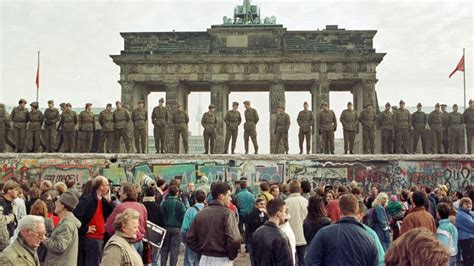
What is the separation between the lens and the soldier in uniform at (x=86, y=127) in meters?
21.0

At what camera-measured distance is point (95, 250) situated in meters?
8.22

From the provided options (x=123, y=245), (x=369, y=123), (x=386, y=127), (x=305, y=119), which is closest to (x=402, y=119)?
(x=386, y=127)

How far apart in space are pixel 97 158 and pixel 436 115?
1216 centimetres

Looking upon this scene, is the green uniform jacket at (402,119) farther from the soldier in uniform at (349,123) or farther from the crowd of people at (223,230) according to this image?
the crowd of people at (223,230)

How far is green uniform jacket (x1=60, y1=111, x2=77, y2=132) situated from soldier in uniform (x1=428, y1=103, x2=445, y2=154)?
505 inches

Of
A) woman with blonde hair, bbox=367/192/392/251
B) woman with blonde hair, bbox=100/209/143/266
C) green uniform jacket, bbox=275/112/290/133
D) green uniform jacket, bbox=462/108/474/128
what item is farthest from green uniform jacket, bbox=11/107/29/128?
woman with blonde hair, bbox=100/209/143/266

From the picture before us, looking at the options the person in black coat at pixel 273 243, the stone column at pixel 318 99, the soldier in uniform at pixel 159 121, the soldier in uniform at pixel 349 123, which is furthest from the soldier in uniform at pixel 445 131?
the person in black coat at pixel 273 243

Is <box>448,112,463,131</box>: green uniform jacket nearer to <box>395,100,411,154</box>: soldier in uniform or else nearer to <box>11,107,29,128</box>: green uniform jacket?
<box>395,100,411,154</box>: soldier in uniform

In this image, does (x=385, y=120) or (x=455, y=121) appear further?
(x=455, y=121)

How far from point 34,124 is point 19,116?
60 cm

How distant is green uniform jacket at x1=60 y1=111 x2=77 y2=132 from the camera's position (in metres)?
20.9

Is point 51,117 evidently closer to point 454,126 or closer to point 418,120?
point 418,120

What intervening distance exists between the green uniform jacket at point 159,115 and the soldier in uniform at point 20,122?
4439 mm

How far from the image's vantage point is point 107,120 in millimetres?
20891
